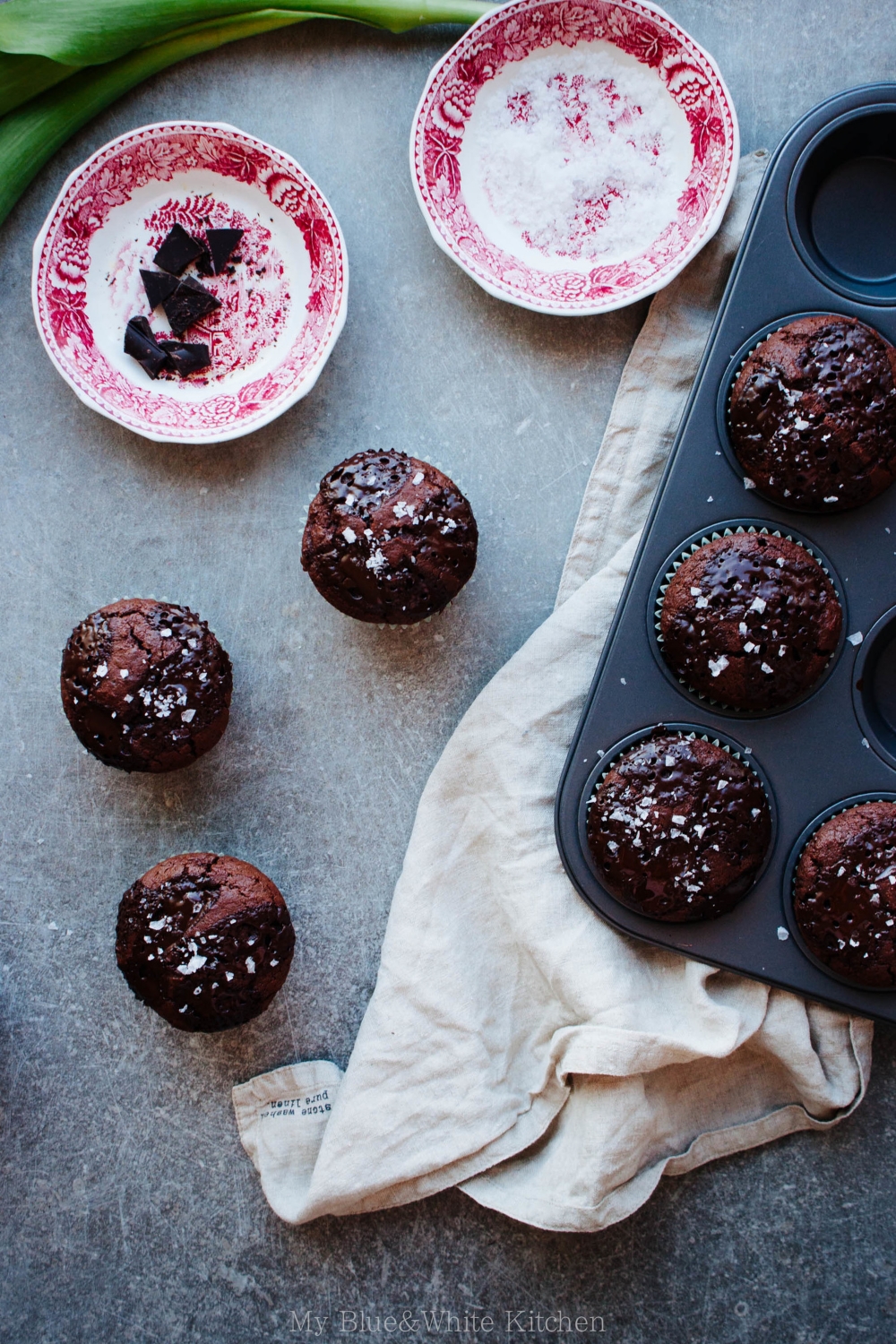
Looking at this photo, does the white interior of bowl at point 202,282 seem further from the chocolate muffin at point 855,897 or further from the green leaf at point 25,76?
the chocolate muffin at point 855,897

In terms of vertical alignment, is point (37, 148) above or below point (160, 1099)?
above

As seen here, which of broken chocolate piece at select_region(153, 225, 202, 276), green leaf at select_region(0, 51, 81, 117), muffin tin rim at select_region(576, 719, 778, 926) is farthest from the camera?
broken chocolate piece at select_region(153, 225, 202, 276)

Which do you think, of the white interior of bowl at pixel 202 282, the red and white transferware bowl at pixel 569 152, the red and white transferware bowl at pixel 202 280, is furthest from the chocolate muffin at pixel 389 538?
the red and white transferware bowl at pixel 569 152

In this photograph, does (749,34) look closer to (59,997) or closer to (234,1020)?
(234,1020)

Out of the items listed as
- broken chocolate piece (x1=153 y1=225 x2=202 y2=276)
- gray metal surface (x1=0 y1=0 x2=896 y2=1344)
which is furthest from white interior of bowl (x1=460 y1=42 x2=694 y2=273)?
broken chocolate piece (x1=153 y1=225 x2=202 y2=276)

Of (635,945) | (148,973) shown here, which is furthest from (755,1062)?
(148,973)

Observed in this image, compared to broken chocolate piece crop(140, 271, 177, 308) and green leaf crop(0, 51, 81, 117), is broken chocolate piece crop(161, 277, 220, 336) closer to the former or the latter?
broken chocolate piece crop(140, 271, 177, 308)
